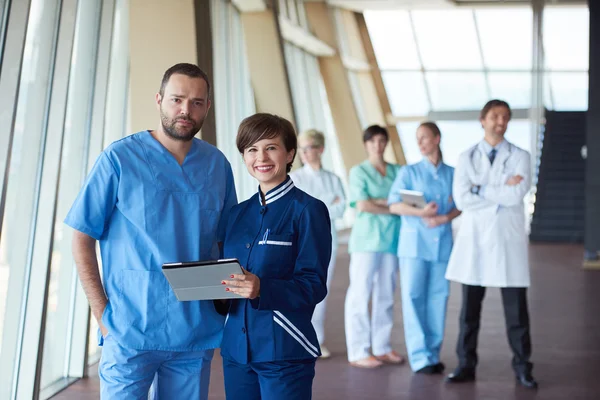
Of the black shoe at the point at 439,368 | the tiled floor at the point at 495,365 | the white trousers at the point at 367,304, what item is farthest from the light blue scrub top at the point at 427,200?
the tiled floor at the point at 495,365

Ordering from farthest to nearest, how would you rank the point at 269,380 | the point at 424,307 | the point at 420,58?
the point at 420,58, the point at 424,307, the point at 269,380

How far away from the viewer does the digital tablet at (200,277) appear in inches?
68.0

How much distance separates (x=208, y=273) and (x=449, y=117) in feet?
59.9

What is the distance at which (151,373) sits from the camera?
2041mm

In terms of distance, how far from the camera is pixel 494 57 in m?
18.9

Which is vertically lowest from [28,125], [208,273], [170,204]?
[208,273]

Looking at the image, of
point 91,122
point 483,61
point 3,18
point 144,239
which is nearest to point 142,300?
point 144,239

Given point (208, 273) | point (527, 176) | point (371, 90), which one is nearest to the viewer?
point (208, 273)

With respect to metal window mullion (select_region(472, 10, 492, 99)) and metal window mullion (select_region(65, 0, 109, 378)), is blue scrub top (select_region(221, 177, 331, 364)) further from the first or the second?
metal window mullion (select_region(472, 10, 492, 99))

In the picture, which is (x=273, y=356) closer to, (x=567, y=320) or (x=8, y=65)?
(x=8, y=65)

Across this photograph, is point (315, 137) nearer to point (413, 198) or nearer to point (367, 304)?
point (413, 198)

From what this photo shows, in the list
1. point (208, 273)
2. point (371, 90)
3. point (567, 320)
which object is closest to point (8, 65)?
point (208, 273)

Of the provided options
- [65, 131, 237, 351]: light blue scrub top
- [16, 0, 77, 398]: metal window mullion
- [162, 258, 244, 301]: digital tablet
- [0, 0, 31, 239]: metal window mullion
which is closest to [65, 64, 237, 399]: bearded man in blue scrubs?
[65, 131, 237, 351]: light blue scrub top

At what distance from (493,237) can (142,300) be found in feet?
8.15
